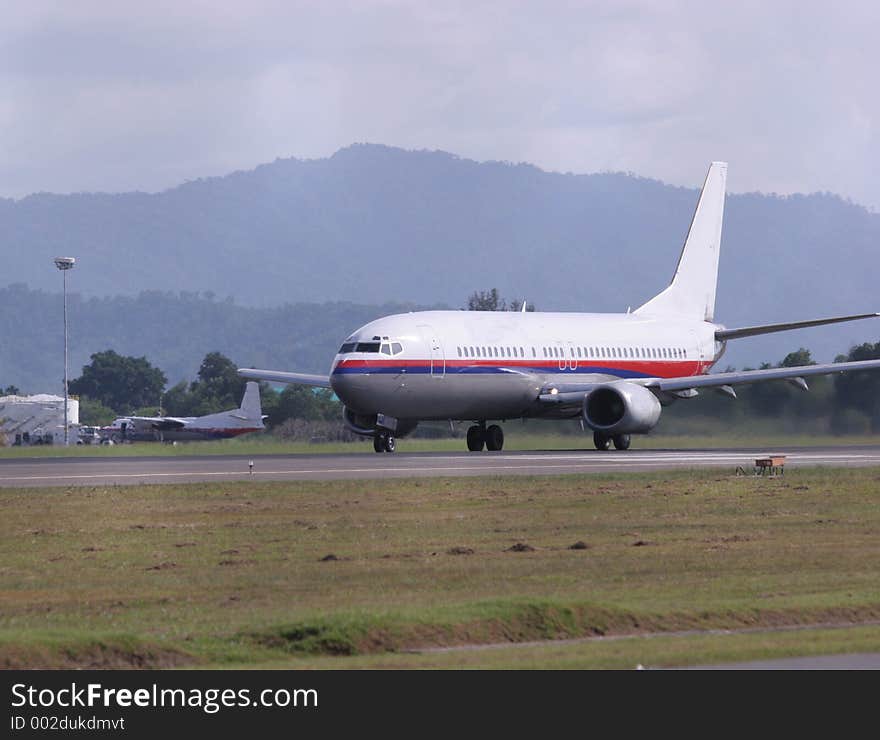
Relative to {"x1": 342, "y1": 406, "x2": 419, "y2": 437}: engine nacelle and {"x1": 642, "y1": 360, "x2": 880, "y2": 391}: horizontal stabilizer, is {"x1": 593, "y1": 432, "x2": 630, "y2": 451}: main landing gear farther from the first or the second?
{"x1": 342, "y1": 406, "x2": 419, "y2": 437}: engine nacelle

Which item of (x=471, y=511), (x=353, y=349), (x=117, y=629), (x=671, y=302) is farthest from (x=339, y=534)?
(x=671, y=302)

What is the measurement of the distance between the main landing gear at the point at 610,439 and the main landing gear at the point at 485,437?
12.1 ft

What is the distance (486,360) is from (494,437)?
13.6 ft

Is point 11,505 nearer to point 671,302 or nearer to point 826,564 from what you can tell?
point 826,564

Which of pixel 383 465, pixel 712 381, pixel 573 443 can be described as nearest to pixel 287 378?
pixel 573 443

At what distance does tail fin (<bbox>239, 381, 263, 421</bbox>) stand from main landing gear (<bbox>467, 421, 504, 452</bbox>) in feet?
154

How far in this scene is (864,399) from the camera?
61.0 m

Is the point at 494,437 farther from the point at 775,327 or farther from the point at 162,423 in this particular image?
the point at 162,423

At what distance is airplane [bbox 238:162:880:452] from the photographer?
5284 cm

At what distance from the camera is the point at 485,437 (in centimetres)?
5859

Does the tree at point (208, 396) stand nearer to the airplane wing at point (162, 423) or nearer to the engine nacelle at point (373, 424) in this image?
the airplane wing at point (162, 423)

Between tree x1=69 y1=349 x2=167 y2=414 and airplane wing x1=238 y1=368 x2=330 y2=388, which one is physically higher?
tree x1=69 y1=349 x2=167 y2=414

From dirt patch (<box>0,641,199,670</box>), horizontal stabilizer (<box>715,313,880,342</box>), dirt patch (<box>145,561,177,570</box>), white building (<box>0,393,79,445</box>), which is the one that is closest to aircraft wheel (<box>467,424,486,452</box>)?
horizontal stabilizer (<box>715,313,880,342</box>)
